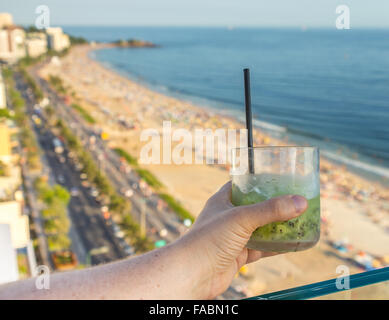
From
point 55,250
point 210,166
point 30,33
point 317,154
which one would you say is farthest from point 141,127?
point 30,33

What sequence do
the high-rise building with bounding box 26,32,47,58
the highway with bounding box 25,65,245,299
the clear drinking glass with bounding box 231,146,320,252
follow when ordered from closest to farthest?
the clear drinking glass with bounding box 231,146,320,252 < the highway with bounding box 25,65,245,299 < the high-rise building with bounding box 26,32,47,58

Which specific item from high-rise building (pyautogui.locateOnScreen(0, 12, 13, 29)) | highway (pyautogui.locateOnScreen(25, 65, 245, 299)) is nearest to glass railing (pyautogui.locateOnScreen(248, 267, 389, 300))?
highway (pyautogui.locateOnScreen(25, 65, 245, 299))

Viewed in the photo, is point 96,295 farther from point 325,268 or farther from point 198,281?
point 325,268

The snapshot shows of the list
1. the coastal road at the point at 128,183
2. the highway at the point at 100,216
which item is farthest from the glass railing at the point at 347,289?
the coastal road at the point at 128,183

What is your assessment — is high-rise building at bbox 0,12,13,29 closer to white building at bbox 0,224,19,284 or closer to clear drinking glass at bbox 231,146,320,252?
white building at bbox 0,224,19,284

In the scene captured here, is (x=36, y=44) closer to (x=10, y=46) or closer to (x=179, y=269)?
(x=10, y=46)

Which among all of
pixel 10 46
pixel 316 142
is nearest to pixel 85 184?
pixel 316 142
